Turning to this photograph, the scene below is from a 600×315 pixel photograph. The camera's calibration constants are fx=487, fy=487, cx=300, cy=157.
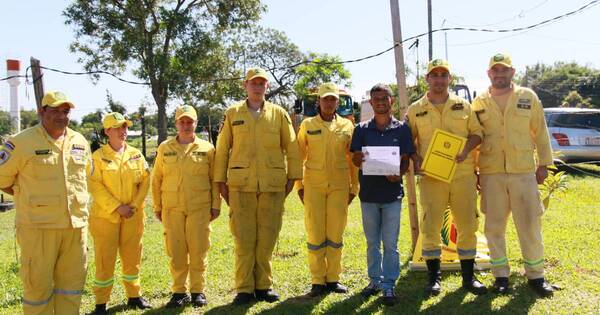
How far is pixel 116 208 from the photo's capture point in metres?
4.40

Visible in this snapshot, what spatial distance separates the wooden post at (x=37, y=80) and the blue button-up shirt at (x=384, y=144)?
15.5 ft

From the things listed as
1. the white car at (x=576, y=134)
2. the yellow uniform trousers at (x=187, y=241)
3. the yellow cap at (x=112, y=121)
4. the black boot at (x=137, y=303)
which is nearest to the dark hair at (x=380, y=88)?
the yellow uniform trousers at (x=187, y=241)

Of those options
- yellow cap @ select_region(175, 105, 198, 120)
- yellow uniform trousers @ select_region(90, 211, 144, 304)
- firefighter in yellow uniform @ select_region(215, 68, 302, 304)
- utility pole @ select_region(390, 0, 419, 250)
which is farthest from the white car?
yellow uniform trousers @ select_region(90, 211, 144, 304)

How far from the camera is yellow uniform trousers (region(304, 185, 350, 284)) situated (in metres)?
4.73

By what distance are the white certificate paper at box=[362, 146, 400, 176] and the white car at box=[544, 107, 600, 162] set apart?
10449 millimetres

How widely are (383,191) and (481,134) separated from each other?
3.63 feet

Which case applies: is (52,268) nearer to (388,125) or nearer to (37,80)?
(388,125)

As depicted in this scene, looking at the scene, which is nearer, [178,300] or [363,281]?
[178,300]

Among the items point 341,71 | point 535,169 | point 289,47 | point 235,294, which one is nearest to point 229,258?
point 235,294

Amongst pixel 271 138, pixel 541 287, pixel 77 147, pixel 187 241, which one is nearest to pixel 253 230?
pixel 187 241

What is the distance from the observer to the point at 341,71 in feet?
121

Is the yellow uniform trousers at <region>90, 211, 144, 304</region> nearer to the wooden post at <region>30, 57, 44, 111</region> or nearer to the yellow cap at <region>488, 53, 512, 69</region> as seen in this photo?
the wooden post at <region>30, 57, 44, 111</region>

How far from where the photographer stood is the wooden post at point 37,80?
21.9ft

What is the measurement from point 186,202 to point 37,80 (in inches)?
147
